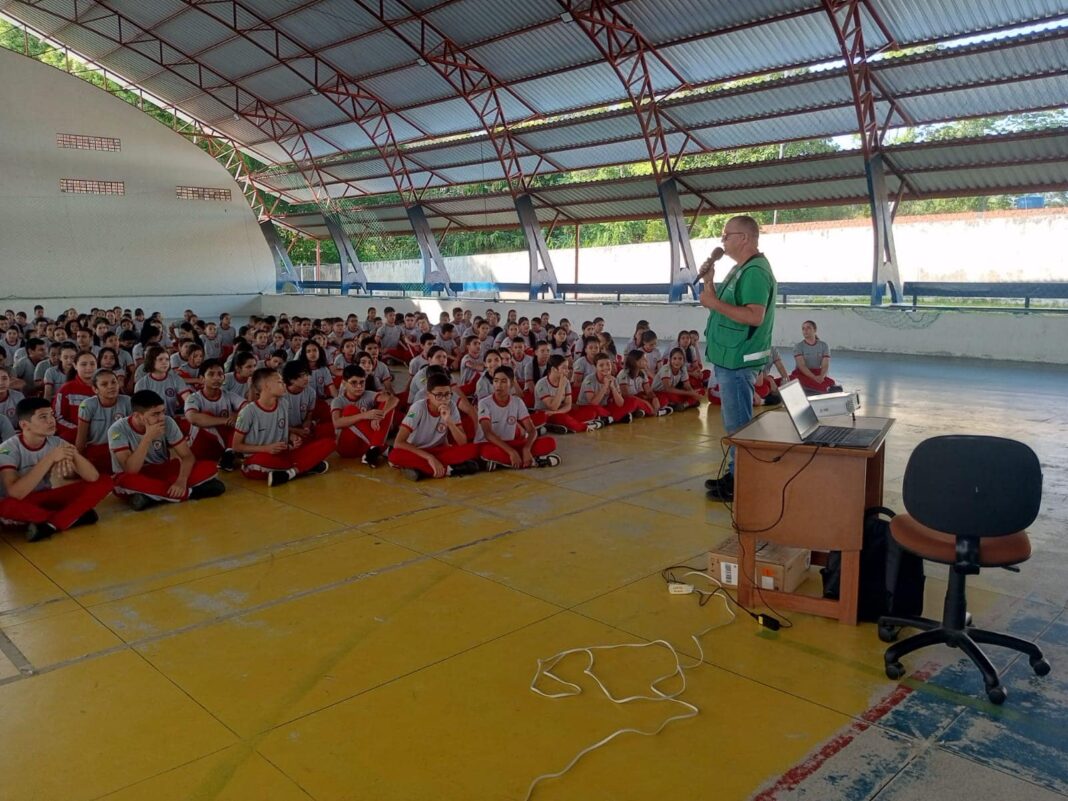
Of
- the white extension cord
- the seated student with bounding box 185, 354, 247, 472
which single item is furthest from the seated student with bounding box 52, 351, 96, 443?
the white extension cord

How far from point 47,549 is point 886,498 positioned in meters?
5.66

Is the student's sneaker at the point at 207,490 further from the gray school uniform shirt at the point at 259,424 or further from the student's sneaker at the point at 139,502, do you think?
the gray school uniform shirt at the point at 259,424

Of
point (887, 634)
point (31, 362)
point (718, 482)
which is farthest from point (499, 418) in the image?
point (31, 362)

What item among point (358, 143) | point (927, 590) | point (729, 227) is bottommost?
point (927, 590)

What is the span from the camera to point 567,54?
662 inches

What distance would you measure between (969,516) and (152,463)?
5486 mm

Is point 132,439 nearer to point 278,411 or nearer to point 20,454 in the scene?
point 20,454

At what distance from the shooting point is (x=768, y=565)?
3.88 m

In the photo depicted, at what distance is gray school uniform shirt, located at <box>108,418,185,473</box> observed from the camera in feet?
18.9

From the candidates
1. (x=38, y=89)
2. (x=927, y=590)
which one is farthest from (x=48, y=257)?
(x=927, y=590)

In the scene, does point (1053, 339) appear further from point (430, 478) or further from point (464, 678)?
point (464, 678)

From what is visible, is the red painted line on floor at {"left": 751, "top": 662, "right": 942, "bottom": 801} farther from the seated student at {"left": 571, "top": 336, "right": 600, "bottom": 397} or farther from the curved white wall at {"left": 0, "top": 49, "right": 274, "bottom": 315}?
the curved white wall at {"left": 0, "top": 49, "right": 274, "bottom": 315}

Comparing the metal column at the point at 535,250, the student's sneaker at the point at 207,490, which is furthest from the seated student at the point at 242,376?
the metal column at the point at 535,250

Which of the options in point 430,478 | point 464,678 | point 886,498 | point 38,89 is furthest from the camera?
point 38,89
